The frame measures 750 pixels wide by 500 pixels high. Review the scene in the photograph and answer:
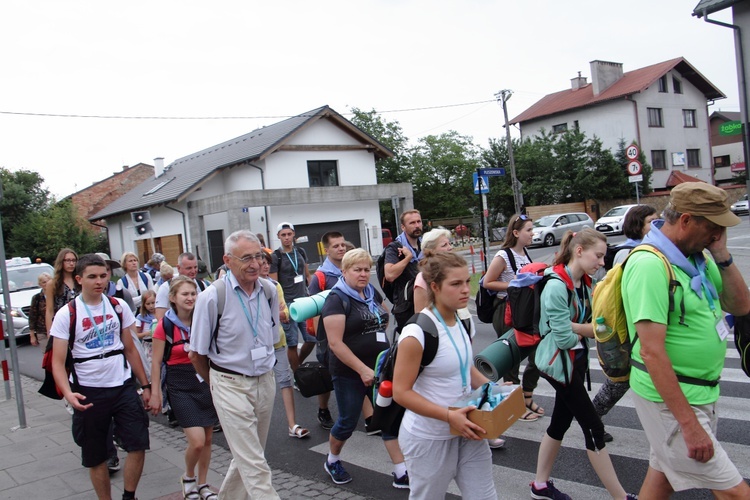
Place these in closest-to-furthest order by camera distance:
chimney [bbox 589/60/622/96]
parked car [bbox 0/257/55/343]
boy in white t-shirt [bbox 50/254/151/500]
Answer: boy in white t-shirt [bbox 50/254/151/500] → parked car [bbox 0/257/55/343] → chimney [bbox 589/60/622/96]

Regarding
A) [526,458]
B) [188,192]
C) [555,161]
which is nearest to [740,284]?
[526,458]

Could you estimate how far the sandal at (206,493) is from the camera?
4.34 metres

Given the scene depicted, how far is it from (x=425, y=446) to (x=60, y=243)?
41331 mm

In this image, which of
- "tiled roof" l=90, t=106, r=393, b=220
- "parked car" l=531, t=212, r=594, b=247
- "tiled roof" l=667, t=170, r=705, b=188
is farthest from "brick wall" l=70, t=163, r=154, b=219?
"tiled roof" l=667, t=170, r=705, b=188

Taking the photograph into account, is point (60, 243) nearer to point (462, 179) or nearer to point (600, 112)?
point (462, 179)

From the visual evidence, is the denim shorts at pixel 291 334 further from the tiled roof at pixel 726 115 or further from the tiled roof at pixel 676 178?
the tiled roof at pixel 726 115

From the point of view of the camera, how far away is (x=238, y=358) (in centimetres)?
372

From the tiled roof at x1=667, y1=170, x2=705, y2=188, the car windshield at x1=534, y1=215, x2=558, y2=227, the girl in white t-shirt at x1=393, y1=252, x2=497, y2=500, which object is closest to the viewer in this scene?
the girl in white t-shirt at x1=393, y1=252, x2=497, y2=500

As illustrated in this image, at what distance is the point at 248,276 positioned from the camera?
3717mm

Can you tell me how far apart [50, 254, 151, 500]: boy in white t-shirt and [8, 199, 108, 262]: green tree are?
3854 centimetres

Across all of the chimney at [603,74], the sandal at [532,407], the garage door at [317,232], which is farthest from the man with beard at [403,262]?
the chimney at [603,74]

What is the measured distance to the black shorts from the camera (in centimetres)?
402

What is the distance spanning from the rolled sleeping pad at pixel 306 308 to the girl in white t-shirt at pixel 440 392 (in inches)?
63.4

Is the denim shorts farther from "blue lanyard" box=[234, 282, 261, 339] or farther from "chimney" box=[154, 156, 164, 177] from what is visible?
"chimney" box=[154, 156, 164, 177]
